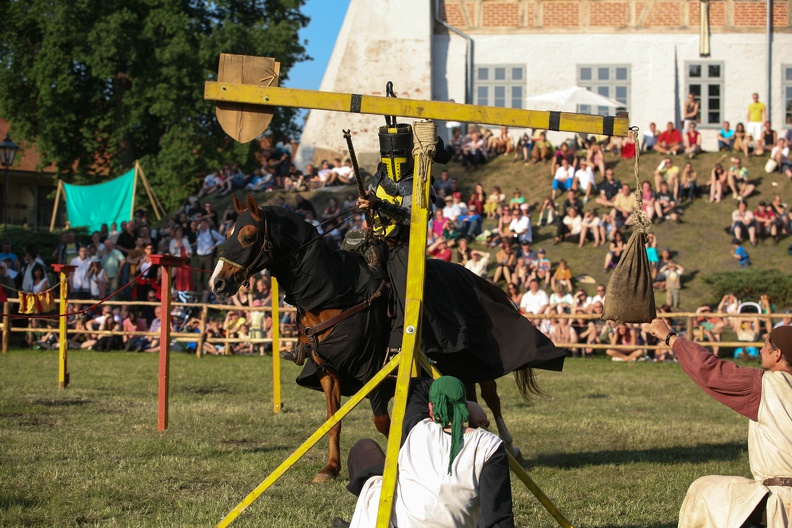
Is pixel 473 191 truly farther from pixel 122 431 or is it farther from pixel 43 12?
pixel 122 431

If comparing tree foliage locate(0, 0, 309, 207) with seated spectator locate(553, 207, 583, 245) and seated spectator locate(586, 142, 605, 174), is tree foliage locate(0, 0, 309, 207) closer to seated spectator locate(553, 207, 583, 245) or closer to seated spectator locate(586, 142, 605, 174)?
seated spectator locate(586, 142, 605, 174)

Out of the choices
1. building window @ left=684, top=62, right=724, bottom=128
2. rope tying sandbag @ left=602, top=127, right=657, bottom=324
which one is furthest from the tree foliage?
rope tying sandbag @ left=602, top=127, right=657, bottom=324

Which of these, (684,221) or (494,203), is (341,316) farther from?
(684,221)

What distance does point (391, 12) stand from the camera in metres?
32.6

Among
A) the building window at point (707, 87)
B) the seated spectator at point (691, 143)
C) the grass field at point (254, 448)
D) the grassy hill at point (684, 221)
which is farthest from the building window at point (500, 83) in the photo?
the grass field at point (254, 448)

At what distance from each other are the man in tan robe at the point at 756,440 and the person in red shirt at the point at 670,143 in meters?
23.8

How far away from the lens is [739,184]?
25.4 m

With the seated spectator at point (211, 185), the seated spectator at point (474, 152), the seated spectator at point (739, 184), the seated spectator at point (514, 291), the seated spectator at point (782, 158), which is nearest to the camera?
the seated spectator at point (514, 291)

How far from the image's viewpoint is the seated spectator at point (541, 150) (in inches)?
1125

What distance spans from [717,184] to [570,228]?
4152 mm

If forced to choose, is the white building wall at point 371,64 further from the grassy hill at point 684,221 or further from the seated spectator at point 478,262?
the seated spectator at point 478,262

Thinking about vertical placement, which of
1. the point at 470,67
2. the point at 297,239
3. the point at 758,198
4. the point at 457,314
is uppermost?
the point at 470,67

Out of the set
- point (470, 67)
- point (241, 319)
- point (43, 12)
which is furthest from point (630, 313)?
point (43, 12)

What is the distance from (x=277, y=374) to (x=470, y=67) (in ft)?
78.5
